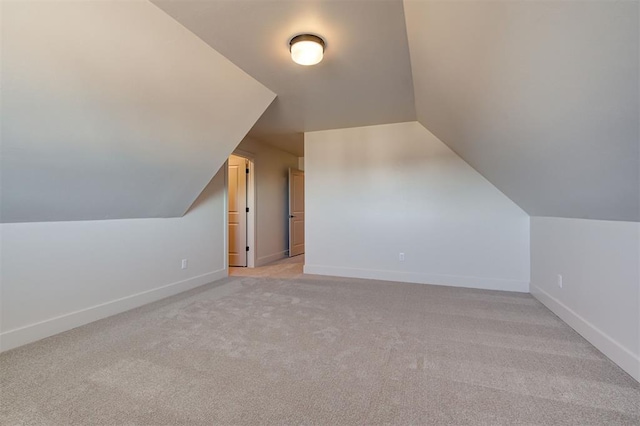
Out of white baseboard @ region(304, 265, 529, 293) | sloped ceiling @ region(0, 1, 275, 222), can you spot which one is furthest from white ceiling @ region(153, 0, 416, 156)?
white baseboard @ region(304, 265, 529, 293)

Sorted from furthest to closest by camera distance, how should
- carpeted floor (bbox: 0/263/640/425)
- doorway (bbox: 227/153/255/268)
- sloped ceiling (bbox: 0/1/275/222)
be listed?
doorway (bbox: 227/153/255/268), sloped ceiling (bbox: 0/1/275/222), carpeted floor (bbox: 0/263/640/425)

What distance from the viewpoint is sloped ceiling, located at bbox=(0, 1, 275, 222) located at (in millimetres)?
1586

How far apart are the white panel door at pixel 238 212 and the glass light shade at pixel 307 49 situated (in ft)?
11.1

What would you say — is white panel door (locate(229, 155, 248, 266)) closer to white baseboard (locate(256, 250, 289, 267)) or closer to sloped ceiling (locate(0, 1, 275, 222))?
white baseboard (locate(256, 250, 289, 267))

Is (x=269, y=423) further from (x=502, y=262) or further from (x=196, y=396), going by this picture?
(x=502, y=262)

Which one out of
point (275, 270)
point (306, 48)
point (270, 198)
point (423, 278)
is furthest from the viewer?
point (270, 198)

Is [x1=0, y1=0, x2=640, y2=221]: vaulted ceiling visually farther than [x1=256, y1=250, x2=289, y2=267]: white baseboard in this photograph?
No

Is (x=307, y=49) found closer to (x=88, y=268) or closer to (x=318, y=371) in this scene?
(x=318, y=371)

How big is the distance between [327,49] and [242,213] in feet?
12.1

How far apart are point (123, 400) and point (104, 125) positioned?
180 centimetres

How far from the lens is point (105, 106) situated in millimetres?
2016

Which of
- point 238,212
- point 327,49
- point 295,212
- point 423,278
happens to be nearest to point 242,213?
point 238,212

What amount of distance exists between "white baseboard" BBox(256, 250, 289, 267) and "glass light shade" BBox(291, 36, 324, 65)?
3.93m

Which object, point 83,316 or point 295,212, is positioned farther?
point 295,212
